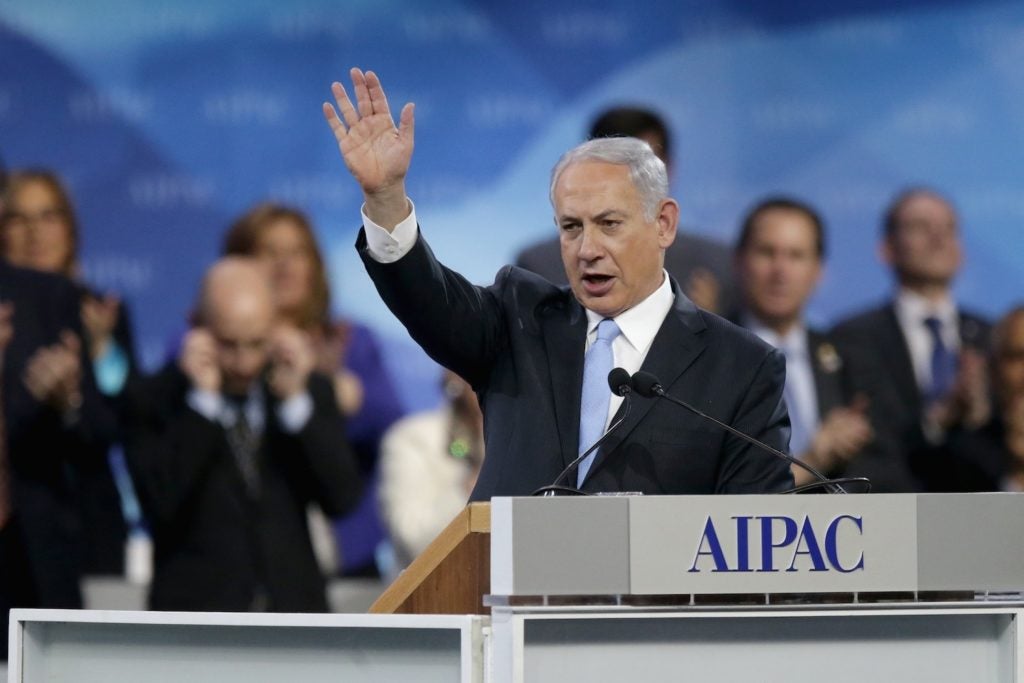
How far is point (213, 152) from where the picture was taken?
571 cm

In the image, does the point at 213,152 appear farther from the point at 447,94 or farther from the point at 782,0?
the point at 782,0

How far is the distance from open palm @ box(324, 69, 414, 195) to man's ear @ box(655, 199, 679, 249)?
461mm

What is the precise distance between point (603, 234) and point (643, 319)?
169 millimetres

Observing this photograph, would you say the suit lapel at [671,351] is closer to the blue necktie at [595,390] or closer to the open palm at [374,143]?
the blue necktie at [595,390]

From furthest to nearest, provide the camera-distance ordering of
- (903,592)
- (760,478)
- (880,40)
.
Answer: (880,40), (760,478), (903,592)

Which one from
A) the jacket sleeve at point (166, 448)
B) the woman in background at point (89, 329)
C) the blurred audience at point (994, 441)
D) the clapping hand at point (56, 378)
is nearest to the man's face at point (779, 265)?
the blurred audience at point (994, 441)

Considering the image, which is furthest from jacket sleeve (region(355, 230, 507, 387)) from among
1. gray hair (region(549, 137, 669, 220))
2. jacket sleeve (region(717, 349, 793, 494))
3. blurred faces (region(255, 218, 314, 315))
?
blurred faces (region(255, 218, 314, 315))

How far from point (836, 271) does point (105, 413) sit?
2712 millimetres

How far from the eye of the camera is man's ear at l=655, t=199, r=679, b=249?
8.32ft

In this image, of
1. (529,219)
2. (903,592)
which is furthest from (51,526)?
(903,592)

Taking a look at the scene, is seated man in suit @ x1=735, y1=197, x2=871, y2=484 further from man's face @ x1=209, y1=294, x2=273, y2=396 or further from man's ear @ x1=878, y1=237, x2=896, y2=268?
man's face @ x1=209, y1=294, x2=273, y2=396

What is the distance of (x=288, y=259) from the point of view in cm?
560

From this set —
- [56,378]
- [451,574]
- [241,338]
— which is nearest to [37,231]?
[56,378]

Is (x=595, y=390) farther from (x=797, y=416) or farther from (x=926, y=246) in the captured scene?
(x=926, y=246)
